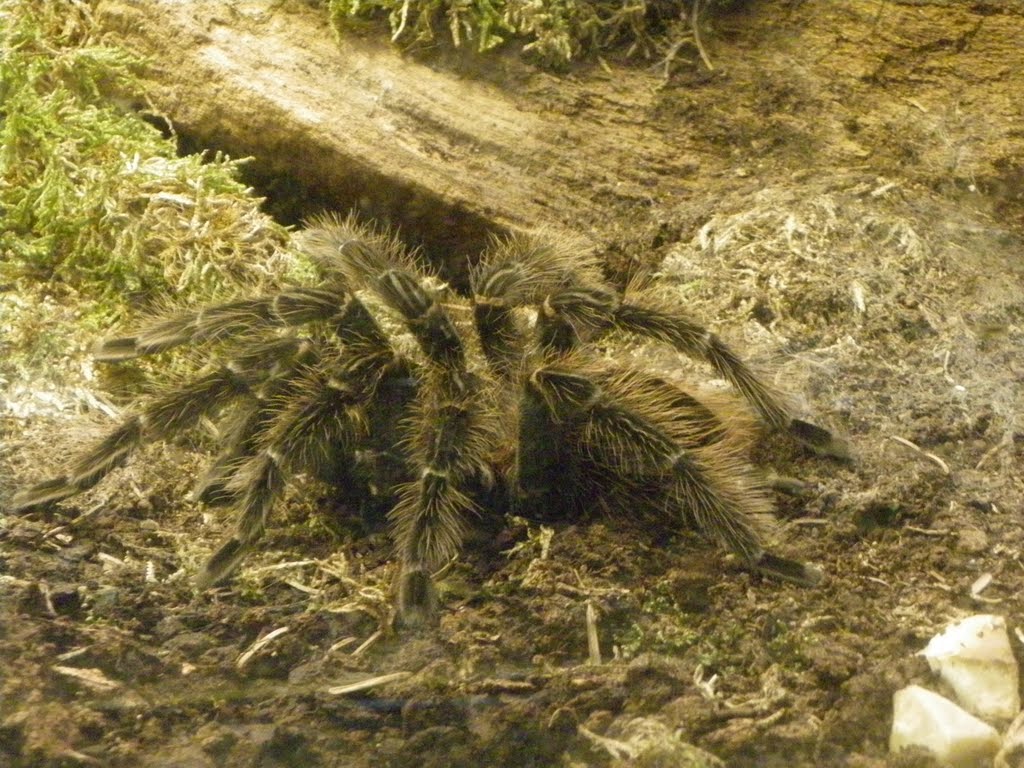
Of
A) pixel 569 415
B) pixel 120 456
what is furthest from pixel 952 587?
pixel 120 456

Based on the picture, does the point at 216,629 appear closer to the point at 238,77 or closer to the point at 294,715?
the point at 294,715

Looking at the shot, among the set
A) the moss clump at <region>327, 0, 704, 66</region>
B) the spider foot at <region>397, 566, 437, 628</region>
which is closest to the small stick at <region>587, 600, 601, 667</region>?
the spider foot at <region>397, 566, 437, 628</region>

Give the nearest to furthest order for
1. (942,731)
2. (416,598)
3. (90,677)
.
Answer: (942,731), (90,677), (416,598)

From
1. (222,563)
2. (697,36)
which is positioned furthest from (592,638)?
(697,36)

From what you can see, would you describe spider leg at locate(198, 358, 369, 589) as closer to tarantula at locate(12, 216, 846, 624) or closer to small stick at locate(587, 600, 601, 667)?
tarantula at locate(12, 216, 846, 624)

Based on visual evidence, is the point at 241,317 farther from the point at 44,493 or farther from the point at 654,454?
the point at 654,454

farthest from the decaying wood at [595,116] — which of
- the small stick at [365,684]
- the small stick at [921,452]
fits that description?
the small stick at [365,684]
